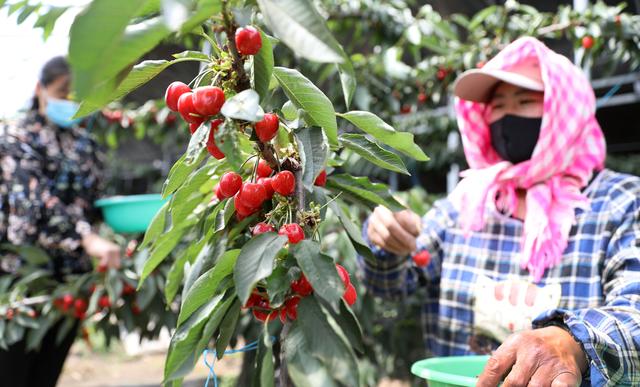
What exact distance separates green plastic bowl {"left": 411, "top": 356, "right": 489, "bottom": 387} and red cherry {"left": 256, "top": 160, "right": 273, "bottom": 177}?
44 centimetres

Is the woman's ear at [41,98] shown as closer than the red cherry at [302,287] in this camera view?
No

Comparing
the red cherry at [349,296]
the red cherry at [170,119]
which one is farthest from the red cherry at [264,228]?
the red cherry at [170,119]

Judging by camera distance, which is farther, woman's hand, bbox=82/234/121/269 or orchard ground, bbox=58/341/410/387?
orchard ground, bbox=58/341/410/387

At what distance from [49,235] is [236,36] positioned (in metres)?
1.86

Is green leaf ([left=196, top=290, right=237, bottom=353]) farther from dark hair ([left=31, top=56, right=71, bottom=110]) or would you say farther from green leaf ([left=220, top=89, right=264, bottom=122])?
dark hair ([left=31, top=56, right=71, bottom=110])

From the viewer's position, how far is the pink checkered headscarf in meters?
1.33

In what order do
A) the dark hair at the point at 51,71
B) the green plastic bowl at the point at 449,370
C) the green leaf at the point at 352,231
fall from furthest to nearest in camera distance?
the dark hair at the point at 51,71 → the green plastic bowl at the point at 449,370 → the green leaf at the point at 352,231

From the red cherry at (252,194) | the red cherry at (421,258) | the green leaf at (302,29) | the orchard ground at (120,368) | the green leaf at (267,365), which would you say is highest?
the green leaf at (302,29)

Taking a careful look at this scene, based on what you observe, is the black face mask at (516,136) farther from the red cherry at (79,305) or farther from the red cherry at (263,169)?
the red cherry at (79,305)

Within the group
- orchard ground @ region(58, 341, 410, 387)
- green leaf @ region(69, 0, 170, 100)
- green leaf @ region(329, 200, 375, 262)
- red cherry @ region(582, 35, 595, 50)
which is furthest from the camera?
orchard ground @ region(58, 341, 410, 387)

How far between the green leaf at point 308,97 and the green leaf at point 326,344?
24 centimetres

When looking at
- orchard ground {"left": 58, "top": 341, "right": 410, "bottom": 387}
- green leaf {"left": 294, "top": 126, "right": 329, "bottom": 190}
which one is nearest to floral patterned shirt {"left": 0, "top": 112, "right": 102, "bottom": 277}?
green leaf {"left": 294, "top": 126, "right": 329, "bottom": 190}

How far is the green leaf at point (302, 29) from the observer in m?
0.49

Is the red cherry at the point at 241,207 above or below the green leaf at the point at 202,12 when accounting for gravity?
below
